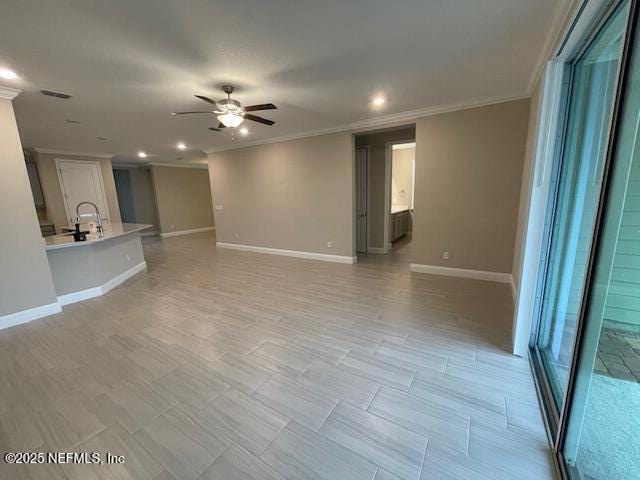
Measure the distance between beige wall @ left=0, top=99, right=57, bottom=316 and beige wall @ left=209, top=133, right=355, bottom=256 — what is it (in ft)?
12.5

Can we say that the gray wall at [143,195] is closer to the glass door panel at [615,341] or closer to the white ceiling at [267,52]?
the white ceiling at [267,52]

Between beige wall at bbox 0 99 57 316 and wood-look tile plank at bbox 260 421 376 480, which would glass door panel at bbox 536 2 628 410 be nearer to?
wood-look tile plank at bbox 260 421 376 480

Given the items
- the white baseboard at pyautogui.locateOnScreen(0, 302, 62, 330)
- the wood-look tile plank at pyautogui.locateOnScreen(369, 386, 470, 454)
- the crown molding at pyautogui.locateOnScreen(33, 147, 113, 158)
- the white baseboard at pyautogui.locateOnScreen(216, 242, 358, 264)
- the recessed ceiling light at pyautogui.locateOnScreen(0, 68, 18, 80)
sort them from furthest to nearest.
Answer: the crown molding at pyautogui.locateOnScreen(33, 147, 113, 158)
the white baseboard at pyautogui.locateOnScreen(216, 242, 358, 264)
the white baseboard at pyautogui.locateOnScreen(0, 302, 62, 330)
the recessed ceiling light at pyautogui.locateOnScreen(0, 68, 18, 80)
the wood-look tile plank at pyautogui.locateOnScreen(369, 386, 470, 454)

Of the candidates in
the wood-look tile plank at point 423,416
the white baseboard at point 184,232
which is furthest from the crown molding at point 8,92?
the white baseboard at point 184,232

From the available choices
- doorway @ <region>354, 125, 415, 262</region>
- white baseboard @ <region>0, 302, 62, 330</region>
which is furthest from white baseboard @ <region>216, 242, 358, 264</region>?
white baseboard @ <region>0, 302, 62, 330</region>

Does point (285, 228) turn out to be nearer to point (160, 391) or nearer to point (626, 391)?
point (160, 391)

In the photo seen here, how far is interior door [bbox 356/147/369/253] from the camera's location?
5.75m

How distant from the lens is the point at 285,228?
6.00 metres

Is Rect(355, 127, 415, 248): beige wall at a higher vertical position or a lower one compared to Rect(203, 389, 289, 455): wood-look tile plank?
higher

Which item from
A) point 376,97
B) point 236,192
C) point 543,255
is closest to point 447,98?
point 376,97

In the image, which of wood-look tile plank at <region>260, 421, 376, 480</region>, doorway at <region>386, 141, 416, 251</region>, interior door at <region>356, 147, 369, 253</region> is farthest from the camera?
doorway at <region>386, 141, 416, 251</region>

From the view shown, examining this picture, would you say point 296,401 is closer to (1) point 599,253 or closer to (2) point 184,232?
(1) point 599,253

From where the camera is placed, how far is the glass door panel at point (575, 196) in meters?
1.41

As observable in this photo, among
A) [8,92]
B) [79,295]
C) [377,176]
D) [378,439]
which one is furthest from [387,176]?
[79,295]
